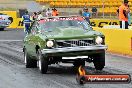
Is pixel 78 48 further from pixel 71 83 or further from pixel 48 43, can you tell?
pixel 71 83

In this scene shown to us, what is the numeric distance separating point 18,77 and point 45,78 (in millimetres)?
759

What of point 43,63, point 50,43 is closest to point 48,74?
point 43,63

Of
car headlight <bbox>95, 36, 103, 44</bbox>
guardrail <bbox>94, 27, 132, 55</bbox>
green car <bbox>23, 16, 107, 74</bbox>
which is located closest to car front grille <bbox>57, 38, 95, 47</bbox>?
green car <bbox>23, 16, 107, 74</bbox>

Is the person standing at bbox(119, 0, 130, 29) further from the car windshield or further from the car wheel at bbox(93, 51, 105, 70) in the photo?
the car wheel at bbox(93, 51, 105, 70)

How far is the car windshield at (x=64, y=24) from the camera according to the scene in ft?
45.8

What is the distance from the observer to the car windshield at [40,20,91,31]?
1397cm

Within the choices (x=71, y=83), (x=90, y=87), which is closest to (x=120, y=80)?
(x=90, y=87)

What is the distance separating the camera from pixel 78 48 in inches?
501

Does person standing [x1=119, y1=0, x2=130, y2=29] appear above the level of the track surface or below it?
above

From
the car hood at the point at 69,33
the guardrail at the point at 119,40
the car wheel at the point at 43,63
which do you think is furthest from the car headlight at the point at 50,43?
the guardrail at the point at 119,40

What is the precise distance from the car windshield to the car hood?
263 mm

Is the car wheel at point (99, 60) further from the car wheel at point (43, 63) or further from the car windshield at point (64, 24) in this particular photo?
the car wheel at point (43, 63)

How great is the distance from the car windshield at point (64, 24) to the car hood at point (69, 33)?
0.26 metres

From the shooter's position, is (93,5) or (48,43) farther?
(93,5)
